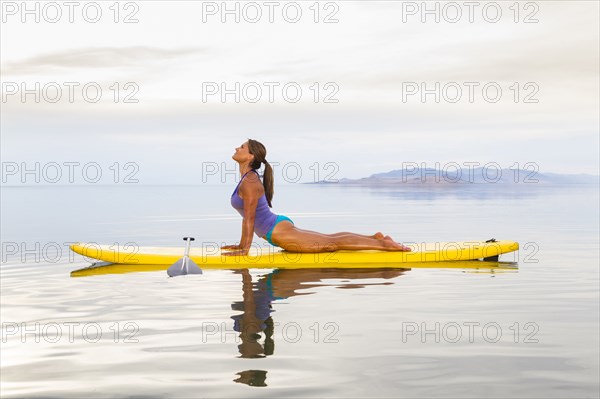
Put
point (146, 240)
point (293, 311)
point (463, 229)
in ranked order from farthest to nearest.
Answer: point (463, 229) < point (146, 240) < point (293, 311)

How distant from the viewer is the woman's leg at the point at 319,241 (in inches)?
484

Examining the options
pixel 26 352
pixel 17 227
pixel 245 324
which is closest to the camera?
pixel 26 352

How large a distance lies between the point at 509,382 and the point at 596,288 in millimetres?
5455

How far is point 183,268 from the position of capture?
11219mm

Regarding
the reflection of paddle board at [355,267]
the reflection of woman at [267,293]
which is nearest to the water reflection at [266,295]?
the reflection of woman at [267,293]

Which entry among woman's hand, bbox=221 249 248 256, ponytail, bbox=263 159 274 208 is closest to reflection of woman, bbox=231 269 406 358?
woman's hand, bbox=221 249 248 256

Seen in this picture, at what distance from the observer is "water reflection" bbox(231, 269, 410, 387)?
618cm

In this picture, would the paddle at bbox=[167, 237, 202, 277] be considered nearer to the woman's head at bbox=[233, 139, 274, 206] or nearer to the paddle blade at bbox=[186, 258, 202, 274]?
the paddle blade at bbox=[186, 258, 202, 274]

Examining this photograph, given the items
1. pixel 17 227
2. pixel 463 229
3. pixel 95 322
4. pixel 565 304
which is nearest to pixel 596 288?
pixel 565 304

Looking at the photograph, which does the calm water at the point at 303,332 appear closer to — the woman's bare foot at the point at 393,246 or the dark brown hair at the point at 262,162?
the woman's bare foot at the point at 393,246

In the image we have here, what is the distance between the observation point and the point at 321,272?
11.6 m

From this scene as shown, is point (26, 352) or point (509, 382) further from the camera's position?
point (26, 352)

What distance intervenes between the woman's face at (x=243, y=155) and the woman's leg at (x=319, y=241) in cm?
121

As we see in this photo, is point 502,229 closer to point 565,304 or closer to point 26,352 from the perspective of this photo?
point 565,304
